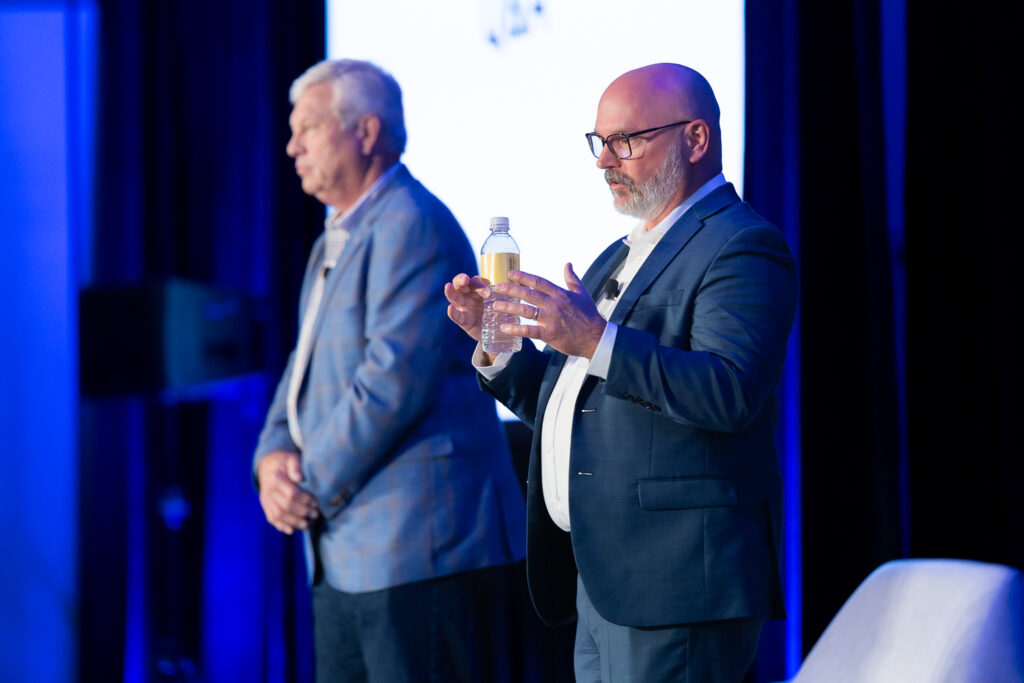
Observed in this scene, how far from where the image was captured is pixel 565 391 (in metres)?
1.61

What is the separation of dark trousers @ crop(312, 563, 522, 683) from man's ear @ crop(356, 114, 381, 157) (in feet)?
3.26

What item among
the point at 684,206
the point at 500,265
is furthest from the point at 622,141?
the point at 500,265

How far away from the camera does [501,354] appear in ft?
5.36

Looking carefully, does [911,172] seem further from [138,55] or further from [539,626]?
[138,55]

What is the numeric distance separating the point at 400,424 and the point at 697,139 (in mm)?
833

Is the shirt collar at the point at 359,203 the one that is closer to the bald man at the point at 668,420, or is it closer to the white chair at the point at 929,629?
the bald man at the point at 668,420

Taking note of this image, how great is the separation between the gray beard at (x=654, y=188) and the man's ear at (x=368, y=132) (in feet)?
2.69

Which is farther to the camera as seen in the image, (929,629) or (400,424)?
(400,424)

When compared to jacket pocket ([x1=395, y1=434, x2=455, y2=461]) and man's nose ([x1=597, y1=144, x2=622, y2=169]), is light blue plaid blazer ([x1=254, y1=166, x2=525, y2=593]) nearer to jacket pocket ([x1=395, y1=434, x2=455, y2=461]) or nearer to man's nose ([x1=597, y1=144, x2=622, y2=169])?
jacket pocket ([x1=395, y1=434, x2=455, y2=461])

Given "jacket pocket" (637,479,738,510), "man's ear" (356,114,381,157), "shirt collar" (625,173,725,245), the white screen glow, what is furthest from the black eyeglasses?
the white screen glow

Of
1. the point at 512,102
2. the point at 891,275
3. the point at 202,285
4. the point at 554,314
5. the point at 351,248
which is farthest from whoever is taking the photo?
the point at 891,275

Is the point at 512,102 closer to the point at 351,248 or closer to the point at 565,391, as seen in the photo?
the point at 351,248

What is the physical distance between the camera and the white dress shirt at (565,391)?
1.57 metres

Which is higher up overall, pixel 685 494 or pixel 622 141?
pixel 622 141
